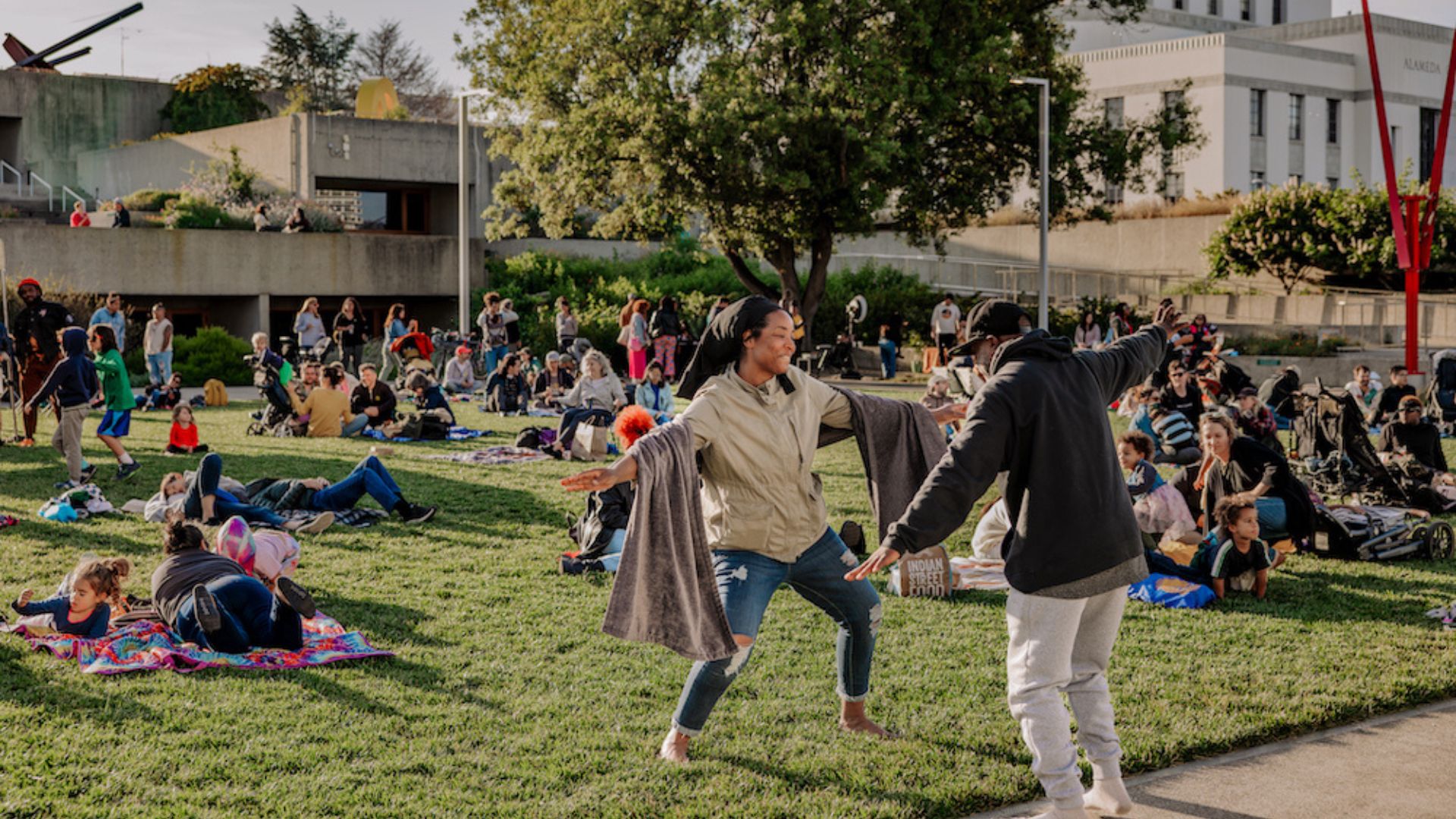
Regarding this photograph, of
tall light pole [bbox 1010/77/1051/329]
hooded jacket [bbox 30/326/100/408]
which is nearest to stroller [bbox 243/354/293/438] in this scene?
hooded jacket [bbox 30/326/100/408]

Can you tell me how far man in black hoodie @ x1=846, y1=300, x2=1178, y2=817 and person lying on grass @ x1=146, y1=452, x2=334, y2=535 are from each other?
23.3ft

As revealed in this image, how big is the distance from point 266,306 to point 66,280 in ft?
15.4

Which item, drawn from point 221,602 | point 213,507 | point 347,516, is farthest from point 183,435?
point 221,602

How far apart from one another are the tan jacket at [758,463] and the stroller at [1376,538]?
20.2 feet

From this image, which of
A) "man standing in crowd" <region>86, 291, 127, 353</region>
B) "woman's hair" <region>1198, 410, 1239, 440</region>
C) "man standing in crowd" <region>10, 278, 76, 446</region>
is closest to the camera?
"woman's hair" <region>1198, 410, 1239, 440</region>

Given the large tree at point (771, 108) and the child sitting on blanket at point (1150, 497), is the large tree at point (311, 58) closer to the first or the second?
the large tree at point (771, 108)

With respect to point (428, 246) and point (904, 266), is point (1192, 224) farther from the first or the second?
point (428, 246)

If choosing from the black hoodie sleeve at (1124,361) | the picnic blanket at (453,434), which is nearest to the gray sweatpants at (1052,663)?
the black hoodie sleeve at (1124,361)

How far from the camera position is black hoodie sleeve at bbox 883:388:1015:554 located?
4.89 metres

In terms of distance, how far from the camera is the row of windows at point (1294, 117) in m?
49.1

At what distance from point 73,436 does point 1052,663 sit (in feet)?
36.7

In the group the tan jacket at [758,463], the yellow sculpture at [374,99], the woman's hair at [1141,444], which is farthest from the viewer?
the yellow sculpture at [374,99]

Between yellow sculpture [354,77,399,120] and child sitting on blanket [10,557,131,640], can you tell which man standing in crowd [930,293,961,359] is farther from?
child sitting on blanket [10,557,131,640]

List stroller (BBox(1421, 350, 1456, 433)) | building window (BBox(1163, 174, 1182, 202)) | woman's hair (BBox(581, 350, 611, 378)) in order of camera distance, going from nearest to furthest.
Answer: woman's hair (BBox(581, 350, 611, 378)) → stroller (BBox(1421, 350, 1456, 433)) → building window (BBox(1163, 174, 1182, 202))
